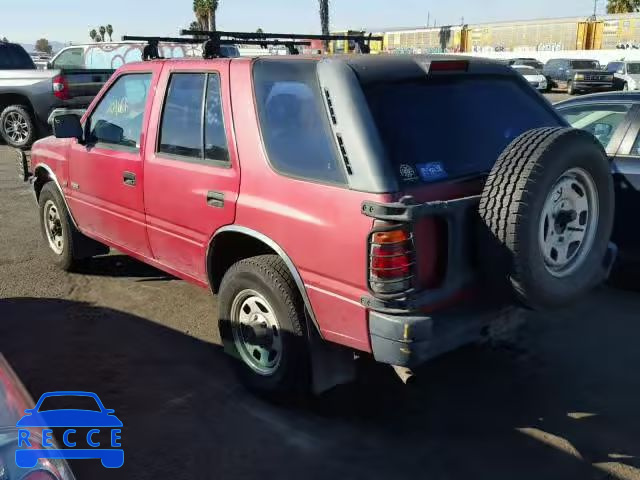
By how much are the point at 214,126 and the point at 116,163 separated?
1.12m

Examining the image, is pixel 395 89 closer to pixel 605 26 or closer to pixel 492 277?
pixel 492 277

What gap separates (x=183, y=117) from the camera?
3.93 meters

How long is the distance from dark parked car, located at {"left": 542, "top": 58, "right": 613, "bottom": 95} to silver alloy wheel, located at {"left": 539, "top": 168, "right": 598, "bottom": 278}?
29.3 metres

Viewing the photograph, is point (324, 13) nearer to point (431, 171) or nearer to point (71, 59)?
point (71, 59)

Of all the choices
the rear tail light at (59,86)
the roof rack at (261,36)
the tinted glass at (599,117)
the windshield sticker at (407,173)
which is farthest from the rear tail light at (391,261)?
the rear tail light at (59,86)

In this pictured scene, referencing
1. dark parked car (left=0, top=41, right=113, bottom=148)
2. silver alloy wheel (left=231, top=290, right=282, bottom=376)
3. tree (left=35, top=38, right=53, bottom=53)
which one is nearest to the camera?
silver alloy wheel (left=231, top=290, right=282, bottom=376)

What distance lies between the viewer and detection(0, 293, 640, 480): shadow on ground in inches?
119

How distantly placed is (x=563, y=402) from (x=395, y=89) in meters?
1.98

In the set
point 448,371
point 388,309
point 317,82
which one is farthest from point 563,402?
point 317,82

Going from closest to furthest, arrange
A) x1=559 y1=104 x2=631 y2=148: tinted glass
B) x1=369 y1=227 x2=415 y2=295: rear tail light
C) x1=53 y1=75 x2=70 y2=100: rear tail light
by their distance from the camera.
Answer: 1. x1=369 y1=227 x2=415 y2=295: rear tail light
2. x1=559 y1=104 x2=631 y2=148: tinted glass
3. x1=53 y1=75 x2=70 y2=100: rear tail light

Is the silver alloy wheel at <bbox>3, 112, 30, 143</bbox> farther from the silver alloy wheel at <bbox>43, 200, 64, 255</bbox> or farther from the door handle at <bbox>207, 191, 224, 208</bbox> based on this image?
the door handle at <bbox>207, 191, 224, 208</bbox>

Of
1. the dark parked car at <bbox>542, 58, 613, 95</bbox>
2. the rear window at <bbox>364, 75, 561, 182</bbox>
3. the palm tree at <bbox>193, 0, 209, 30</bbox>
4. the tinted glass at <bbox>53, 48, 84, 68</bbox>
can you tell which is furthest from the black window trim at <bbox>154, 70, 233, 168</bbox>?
the palm tree at <bbox>193, 0, 209, 30</bbox>

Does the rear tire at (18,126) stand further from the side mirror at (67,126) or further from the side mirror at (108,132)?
the side mirror at (108,132)

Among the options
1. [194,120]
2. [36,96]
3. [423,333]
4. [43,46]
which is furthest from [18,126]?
[43,46]
